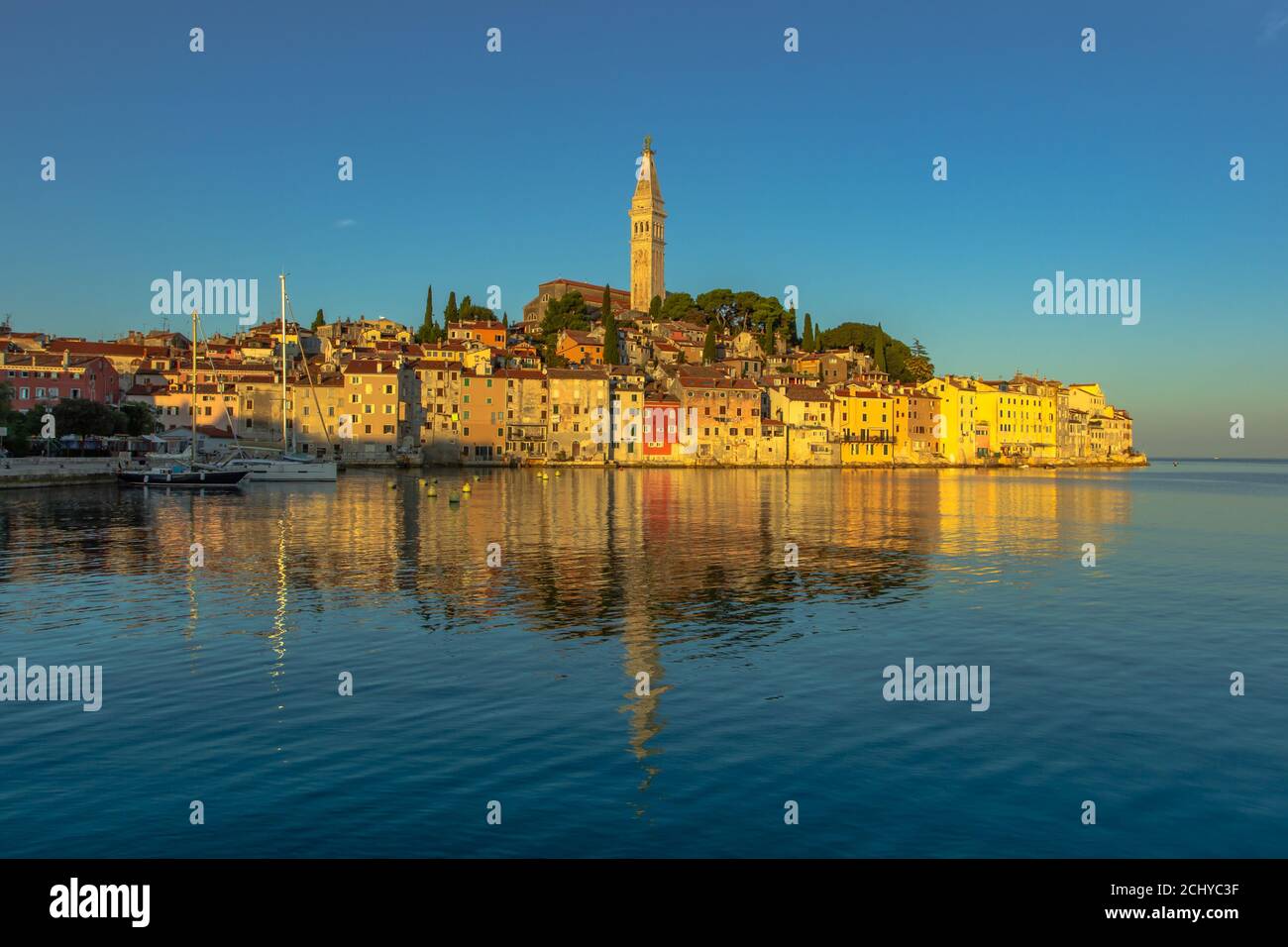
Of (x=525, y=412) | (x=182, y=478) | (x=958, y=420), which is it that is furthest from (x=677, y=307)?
(x=182, y=478)

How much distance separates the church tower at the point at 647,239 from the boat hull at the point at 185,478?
382ft

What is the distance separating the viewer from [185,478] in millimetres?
65500

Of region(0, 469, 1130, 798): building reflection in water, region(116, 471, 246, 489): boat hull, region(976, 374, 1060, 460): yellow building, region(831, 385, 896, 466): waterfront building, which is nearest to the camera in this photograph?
region(0, 469, 1130, 798): building reflection in water

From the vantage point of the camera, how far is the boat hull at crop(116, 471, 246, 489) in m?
65.2

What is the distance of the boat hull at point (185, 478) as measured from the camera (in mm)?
65188

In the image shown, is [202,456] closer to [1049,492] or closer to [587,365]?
[587,365]

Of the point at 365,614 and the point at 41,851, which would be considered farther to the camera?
the point at 365,614

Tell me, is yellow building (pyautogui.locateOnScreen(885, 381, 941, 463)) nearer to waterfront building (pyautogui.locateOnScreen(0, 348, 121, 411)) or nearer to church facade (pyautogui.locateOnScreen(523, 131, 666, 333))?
church facade (pyautogui.locateOnScreen(523, 131, 666, 333))

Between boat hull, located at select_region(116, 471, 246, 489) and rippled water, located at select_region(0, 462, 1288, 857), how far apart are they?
34.2 m

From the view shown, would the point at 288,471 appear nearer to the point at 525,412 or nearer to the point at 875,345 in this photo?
the point at 525,412

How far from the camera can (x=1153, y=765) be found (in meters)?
11.3

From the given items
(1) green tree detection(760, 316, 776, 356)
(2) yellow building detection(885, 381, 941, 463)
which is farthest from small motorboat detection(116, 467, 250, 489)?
(1) green tree detection(760, 316, 776, 356)
